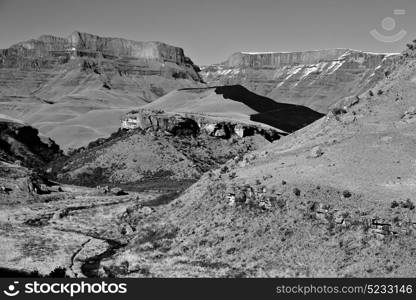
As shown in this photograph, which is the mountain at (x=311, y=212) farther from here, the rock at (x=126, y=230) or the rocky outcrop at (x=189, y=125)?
the rocky outcrop at (x=189, y=125)

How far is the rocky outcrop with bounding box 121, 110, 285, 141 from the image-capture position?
131125mm

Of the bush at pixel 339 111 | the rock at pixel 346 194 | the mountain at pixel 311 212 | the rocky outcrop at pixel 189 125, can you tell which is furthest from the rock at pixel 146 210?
the rocky outcrop at pixel 189 125

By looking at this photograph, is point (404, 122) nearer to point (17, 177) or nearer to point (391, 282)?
point (391, 282)

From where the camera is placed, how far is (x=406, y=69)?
69.0 m

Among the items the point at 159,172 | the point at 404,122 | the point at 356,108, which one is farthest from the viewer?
the point at 159,172

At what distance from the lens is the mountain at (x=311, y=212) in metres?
45.8

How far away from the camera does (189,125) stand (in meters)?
133

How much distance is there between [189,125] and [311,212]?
84.6 metres

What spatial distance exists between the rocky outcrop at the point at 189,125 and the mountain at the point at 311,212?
64593 mm

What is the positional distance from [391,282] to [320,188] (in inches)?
609

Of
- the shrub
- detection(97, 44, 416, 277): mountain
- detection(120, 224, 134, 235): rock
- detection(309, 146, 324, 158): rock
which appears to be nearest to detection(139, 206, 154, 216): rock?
detection(120, 224, 134, 235): rock

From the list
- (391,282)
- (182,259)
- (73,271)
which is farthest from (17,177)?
(391,282)

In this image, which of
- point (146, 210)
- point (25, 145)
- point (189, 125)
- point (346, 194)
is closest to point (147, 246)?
point (146, 210)

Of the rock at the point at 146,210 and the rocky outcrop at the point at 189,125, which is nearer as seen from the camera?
the rock at the point at 146,210
